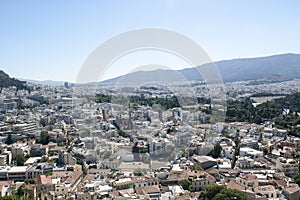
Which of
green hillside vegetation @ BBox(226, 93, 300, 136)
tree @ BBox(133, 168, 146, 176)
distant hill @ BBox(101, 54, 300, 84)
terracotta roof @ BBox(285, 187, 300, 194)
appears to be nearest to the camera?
terracotta roof @ BBox(285, 187, 300, 194)

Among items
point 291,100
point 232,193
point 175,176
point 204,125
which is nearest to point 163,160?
point 175,176

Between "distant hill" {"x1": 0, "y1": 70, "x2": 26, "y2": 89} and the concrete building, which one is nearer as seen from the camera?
the concrete building

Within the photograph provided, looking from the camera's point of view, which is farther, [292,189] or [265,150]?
[265,150]

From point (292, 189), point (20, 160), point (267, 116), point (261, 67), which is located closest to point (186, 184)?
point (292, 189)

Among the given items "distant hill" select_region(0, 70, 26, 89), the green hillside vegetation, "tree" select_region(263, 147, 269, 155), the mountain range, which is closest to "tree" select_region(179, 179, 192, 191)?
"tree" select_region(263, 147, 269, 155)

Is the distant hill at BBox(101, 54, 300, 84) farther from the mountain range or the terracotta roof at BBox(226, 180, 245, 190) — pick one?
the terracotta roof at BBox(226, 180, 245, 190)

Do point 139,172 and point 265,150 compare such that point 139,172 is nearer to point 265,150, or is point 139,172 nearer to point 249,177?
point 249,177

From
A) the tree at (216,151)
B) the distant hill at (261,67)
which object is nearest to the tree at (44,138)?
the tree at (216,151)

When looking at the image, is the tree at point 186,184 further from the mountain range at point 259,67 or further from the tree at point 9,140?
the mountain range at point 259,67

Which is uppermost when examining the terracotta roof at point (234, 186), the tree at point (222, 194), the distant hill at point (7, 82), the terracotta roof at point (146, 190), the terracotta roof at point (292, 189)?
the distant hill at point (7, 82)

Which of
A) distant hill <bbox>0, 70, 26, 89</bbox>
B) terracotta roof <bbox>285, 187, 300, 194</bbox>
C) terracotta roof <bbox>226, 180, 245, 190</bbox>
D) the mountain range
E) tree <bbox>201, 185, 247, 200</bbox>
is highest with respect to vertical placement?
the mountain range

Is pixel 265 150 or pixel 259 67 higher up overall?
pixel 259 67

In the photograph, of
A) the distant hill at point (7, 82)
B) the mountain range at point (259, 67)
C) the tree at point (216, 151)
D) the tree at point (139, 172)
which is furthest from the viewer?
the mountain range at point (259, 67)
